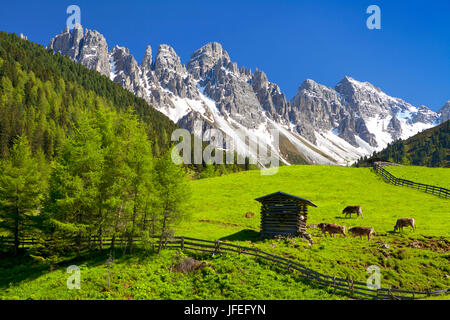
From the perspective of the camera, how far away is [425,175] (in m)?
65.2

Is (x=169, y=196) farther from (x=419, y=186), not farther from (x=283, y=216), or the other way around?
(x=419, y=186)

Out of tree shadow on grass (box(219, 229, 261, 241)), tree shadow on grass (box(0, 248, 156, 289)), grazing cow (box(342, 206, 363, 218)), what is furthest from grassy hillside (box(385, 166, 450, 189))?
tree shadow on grass (box(0, 248, 156, 289))

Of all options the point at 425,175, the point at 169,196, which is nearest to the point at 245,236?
the point at 169,196

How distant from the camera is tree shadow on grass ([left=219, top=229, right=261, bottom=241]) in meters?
31.9

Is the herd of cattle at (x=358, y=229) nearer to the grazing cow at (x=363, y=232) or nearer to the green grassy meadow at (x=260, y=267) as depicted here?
the grazing cow at (x=363, y=232)

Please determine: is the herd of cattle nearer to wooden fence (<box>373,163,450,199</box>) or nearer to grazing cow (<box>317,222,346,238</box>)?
grazing cow (<box>317,222,346,238</box>)

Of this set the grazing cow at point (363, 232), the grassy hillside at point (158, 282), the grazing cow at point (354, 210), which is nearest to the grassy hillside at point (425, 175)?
the grazing cow at point (354, 210)

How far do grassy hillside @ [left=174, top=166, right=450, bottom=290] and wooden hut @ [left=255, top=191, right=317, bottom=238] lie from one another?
71.6 inches

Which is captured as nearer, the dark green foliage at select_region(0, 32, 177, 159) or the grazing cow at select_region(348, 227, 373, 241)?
the grazing cow at select_region(348, 227, 373, 241)

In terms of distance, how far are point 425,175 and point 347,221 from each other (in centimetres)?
4058

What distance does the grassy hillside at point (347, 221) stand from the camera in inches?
940

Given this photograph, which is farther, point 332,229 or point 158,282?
point 332,229
